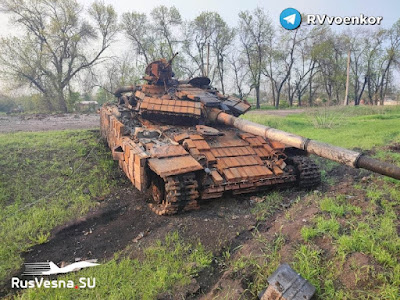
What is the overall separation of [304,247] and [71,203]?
5.42 metres

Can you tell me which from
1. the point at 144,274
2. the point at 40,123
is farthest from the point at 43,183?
the point at 40,123

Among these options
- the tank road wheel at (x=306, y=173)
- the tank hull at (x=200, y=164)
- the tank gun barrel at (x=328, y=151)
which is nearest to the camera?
the tank gun barrel at (x=328, y=151)

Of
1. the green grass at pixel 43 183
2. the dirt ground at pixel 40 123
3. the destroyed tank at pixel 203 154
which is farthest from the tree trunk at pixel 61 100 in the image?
the destroyed tank at pixel 203 154

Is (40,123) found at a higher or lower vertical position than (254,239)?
higher

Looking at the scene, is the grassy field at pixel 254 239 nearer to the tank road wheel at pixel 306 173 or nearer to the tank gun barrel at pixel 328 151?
the tank road wheel at pixel 306 173

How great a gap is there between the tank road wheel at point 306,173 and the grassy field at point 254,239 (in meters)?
0.36

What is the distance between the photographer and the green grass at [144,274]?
391cm

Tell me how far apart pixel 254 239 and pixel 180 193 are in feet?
5.08

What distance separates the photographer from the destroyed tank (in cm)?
566

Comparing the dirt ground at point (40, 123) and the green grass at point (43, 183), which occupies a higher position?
the dirt ground at point (40, 123)

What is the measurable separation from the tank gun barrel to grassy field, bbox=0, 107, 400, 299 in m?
0.82

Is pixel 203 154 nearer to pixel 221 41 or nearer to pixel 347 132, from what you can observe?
pixel 347 132

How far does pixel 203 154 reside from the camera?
6.43 meters

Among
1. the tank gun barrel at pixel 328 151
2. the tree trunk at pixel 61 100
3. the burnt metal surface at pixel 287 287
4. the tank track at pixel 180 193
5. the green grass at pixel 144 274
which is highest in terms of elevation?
the tree trunk at pixel 61 100
